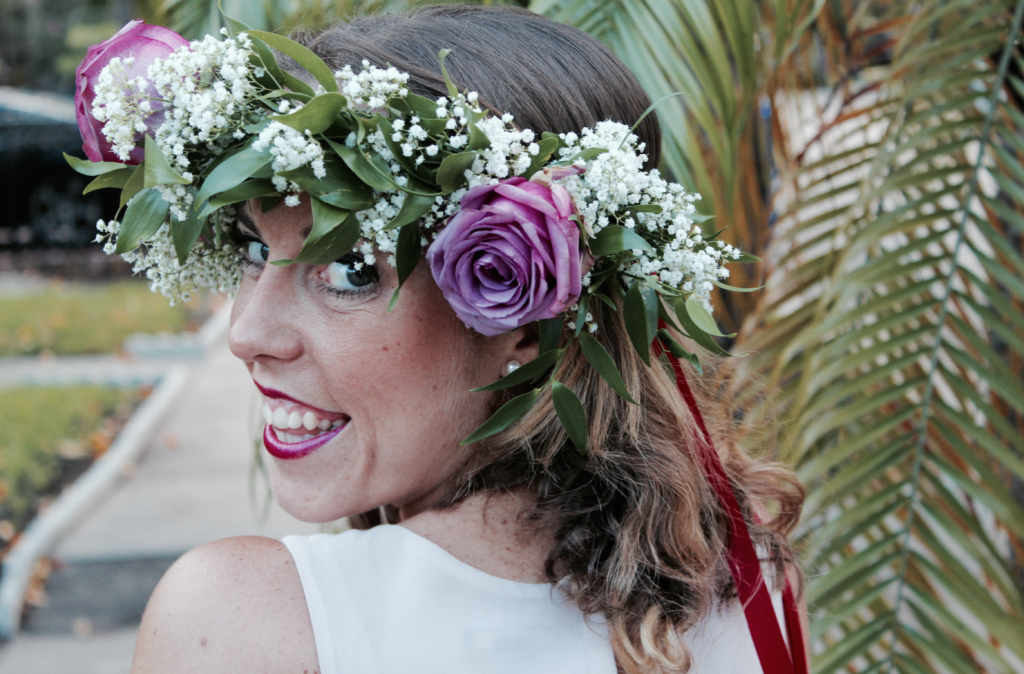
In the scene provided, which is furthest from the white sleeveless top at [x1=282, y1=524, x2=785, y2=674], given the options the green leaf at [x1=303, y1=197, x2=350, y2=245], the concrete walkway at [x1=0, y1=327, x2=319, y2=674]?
the concrete walkway at [x1=0, y1=327, x2=319, y2=674]

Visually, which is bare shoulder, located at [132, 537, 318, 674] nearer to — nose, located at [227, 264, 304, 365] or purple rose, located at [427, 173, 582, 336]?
nose, located at [227, 264, 304, 365]

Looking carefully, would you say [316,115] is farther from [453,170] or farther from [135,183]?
[135,183]

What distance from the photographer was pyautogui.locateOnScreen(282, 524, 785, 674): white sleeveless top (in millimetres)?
1107

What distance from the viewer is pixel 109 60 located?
1273 mm

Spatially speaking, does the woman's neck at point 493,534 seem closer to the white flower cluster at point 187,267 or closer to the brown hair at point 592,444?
the brown hair at point 592,444

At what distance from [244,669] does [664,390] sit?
2.46 ft

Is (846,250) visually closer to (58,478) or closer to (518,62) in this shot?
(518,62)

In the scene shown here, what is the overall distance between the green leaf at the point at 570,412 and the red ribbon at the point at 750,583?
0.25 m

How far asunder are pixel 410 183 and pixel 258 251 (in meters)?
0.37

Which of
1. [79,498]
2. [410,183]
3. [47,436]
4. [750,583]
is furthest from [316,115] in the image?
[47,436]

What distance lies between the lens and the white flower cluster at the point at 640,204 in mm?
1220

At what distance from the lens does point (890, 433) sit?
2178mm

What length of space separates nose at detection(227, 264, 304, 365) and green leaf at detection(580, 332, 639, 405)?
42 centimetres

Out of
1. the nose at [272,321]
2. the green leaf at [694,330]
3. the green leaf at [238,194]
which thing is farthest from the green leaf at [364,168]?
the green leaf at [694,330]
